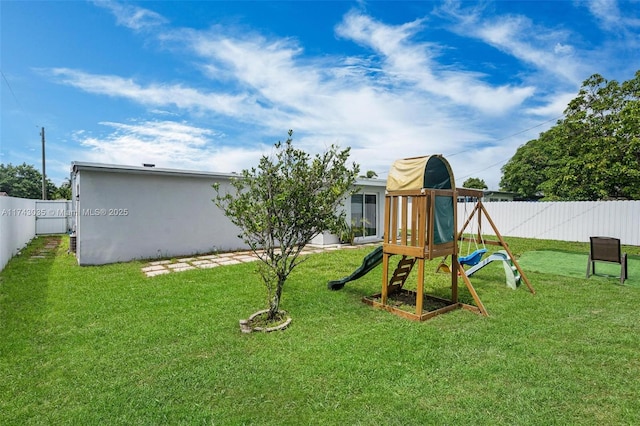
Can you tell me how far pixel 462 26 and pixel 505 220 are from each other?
9895 millimetres

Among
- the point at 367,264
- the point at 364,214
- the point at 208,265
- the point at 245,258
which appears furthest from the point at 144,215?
the point at 364,214

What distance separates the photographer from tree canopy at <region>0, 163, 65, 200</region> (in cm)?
2947

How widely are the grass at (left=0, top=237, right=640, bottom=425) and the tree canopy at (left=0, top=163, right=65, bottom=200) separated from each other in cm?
3124

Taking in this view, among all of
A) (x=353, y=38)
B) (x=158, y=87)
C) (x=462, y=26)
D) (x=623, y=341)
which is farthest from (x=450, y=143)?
(x=623, y=341)

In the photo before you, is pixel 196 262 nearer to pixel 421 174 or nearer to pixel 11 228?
pixel 11 228

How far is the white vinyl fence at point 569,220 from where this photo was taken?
481 inches

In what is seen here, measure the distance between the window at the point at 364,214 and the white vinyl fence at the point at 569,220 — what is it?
3541mm

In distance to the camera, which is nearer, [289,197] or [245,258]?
[289,197]

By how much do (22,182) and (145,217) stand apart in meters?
31.8

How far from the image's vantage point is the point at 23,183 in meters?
30.4

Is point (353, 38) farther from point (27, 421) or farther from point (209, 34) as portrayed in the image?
point (27, 421)

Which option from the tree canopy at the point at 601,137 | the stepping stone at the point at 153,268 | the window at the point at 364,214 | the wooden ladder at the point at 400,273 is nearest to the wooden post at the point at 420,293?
the wooden ladder at the point at 400,273

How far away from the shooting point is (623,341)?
367cm

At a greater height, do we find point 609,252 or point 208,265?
point 609,252
